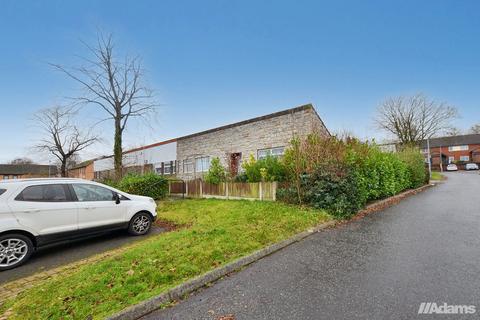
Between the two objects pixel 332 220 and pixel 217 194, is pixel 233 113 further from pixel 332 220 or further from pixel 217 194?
pixel 332 220

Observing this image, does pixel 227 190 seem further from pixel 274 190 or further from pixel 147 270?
pixel 147 270

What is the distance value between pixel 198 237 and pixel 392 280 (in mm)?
3930

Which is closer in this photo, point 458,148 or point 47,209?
point 47,209

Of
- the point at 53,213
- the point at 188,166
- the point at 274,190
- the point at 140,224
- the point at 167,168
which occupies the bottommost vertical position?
the point at 140,224

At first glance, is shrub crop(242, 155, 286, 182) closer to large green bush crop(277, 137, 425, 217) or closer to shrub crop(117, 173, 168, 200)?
large green bush crop(277, 137, 425, 217)

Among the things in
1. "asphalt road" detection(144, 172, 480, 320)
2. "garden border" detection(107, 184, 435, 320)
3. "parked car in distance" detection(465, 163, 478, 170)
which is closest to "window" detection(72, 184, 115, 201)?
"garden border" detection(107, 184, 435, 320)

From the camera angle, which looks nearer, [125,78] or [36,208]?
[36,208]

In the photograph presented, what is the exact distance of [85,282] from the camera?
3.70 metres

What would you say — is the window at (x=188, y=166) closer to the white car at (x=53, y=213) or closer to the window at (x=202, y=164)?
the window at (x=202, y=164)

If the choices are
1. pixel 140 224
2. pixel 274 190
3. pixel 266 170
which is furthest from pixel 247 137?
pixel 140 224

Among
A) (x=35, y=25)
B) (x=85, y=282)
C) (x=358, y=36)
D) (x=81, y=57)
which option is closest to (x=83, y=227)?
(x=85, y=282)

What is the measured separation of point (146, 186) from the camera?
41.1 ft

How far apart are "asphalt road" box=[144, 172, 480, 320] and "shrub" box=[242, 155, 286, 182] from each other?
4420 mm

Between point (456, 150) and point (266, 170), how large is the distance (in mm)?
73019
